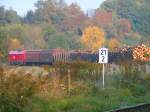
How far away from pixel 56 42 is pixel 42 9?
2949 cm

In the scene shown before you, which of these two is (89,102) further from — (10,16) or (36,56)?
(10,16)

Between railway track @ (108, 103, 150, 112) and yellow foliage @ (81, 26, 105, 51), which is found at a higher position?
yellow foliage @ (81, 26, 105, 51)

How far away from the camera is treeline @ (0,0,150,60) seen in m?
92.1

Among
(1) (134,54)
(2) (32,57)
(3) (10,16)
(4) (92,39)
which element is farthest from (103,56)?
(3) (10,16)

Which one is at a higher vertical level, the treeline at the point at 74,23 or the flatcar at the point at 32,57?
the treeline at the point at 74,23

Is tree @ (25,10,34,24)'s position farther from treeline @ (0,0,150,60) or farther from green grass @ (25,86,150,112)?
green grass @ (25,86,150,112)

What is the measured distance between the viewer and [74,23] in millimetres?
113062

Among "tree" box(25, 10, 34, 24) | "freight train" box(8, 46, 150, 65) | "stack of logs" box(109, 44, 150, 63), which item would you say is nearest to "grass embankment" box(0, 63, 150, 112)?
"stack of logs" box(109, 44, 150, 63)

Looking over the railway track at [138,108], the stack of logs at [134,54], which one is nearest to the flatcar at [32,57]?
the stack of logs at [134,54]

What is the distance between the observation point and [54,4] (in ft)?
401

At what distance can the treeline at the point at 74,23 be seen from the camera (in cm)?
9206

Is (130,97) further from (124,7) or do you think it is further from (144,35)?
(124,7)

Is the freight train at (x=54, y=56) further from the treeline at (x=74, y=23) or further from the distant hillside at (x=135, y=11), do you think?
the distant hillside at (x=135, y=11)

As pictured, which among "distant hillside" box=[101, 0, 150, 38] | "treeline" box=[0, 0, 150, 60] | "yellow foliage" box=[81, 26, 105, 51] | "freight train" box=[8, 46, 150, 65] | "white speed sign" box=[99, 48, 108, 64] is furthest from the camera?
"distant hillside" box=[101, 0, 150, 38]
